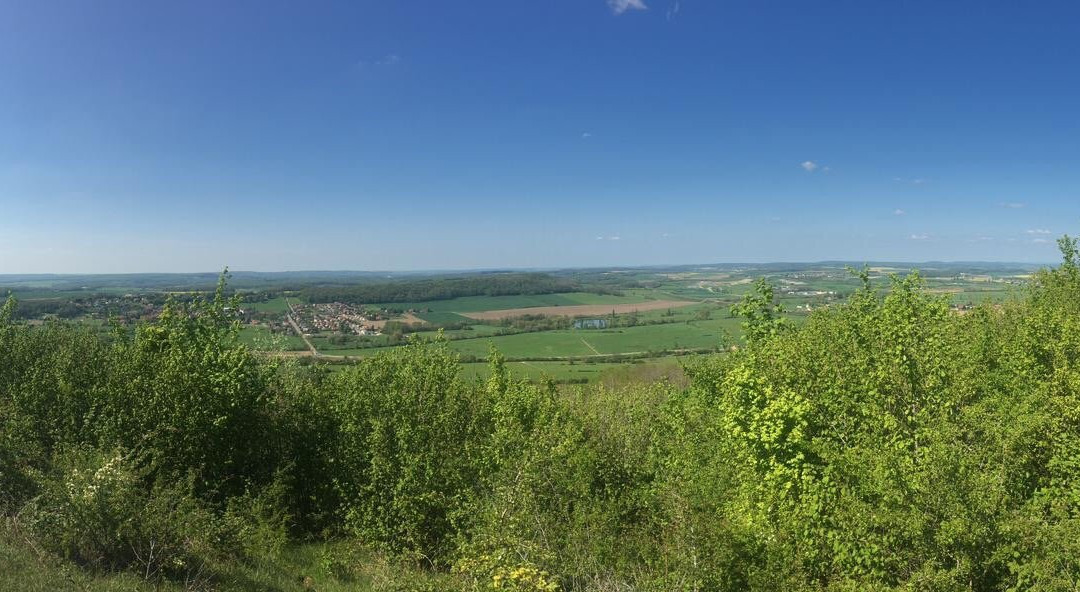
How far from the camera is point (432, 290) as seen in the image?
15200cm

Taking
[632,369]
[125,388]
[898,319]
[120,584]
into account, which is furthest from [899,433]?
[632,369]

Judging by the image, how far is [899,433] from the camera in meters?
13.8

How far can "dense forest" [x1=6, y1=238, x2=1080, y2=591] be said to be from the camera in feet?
35.2

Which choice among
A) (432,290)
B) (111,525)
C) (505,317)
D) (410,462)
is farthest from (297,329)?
(111,525)

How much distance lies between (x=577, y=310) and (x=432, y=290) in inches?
1647

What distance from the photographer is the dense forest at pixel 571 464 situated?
35.2 ft

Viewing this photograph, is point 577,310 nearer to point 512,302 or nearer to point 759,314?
point 512,302

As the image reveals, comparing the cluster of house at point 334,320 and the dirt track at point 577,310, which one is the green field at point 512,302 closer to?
the dirt track at point 577,310

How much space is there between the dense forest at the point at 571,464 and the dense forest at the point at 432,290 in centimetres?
10430

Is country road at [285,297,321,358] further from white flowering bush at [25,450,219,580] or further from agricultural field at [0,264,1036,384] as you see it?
white flowering bush at [25,450,219,580]

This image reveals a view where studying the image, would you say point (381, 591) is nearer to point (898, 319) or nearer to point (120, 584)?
point (120, 584)

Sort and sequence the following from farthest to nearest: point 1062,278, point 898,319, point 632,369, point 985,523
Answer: point 632,369
point 1062,278
point 898,319
point 985,523

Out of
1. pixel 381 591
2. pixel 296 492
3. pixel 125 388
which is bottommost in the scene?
pixel 296 492

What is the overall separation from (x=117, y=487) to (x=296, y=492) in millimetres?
10551
